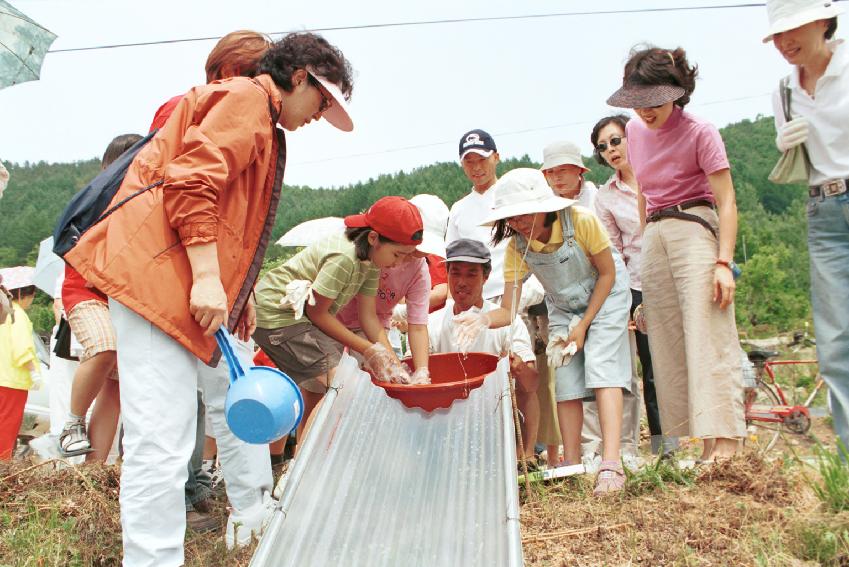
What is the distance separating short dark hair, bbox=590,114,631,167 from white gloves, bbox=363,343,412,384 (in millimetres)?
1926

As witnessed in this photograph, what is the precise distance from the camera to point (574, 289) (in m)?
3.28

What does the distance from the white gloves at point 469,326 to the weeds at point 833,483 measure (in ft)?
4.96

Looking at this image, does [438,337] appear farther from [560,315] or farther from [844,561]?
[844,561]

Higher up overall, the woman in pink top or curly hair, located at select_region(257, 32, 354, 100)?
curly hair, located at select_region(257, 32, 354, 100)

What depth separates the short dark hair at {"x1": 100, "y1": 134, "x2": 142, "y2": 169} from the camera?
3578 mm

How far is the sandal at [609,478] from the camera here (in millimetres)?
2770

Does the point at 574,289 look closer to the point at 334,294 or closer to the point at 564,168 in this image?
the point at 334,294

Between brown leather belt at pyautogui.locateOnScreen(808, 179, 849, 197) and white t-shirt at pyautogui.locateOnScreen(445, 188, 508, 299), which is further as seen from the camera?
white t-shirt at pyautogui.locateOnScreen(445, 188, 508, 299)

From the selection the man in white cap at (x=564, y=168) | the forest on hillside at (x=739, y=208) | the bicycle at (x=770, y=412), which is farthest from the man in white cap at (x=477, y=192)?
the forest on hillside at (x=739, y=208)

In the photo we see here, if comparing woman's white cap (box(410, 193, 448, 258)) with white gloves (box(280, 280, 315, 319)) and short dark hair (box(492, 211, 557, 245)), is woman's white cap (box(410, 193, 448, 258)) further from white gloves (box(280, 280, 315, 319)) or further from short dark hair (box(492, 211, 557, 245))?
white gloves (box(280, 280, 315, 319))

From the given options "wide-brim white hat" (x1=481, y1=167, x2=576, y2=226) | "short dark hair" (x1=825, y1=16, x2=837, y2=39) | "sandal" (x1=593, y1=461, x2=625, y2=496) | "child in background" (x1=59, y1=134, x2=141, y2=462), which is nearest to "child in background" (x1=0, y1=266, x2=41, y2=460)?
"child in background" (x1=59, y1=134, x2=141, y2=462)

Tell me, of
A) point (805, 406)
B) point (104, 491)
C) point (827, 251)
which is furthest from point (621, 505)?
point (805, 406)

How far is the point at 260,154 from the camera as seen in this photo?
2.20 meters

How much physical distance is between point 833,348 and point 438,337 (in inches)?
78.3
